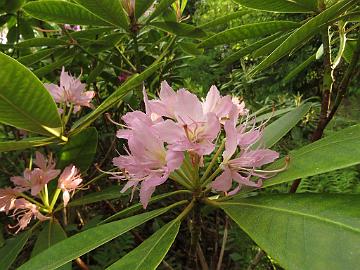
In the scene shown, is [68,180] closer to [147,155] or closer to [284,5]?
[147,155]

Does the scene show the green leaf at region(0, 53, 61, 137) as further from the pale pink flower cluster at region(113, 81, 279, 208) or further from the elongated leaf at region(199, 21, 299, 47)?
the elongated leaf at region(199, 21, 299, 47)

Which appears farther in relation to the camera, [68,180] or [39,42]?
[39,42]

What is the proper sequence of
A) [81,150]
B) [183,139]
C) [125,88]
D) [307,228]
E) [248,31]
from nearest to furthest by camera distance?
[307,228] → [183,139] → [125,88] → [248,31] → [81,150]

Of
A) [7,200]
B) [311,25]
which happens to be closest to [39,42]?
[7,200]

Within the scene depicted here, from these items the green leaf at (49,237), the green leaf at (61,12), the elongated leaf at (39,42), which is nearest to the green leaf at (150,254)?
the green leaf at (49,237)

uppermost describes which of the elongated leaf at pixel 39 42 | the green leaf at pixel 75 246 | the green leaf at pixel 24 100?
the elongated leaf at pixel 39 42

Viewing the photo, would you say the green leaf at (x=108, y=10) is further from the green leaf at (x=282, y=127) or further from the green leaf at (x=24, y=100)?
the green leaf at (x=282, y=127)
